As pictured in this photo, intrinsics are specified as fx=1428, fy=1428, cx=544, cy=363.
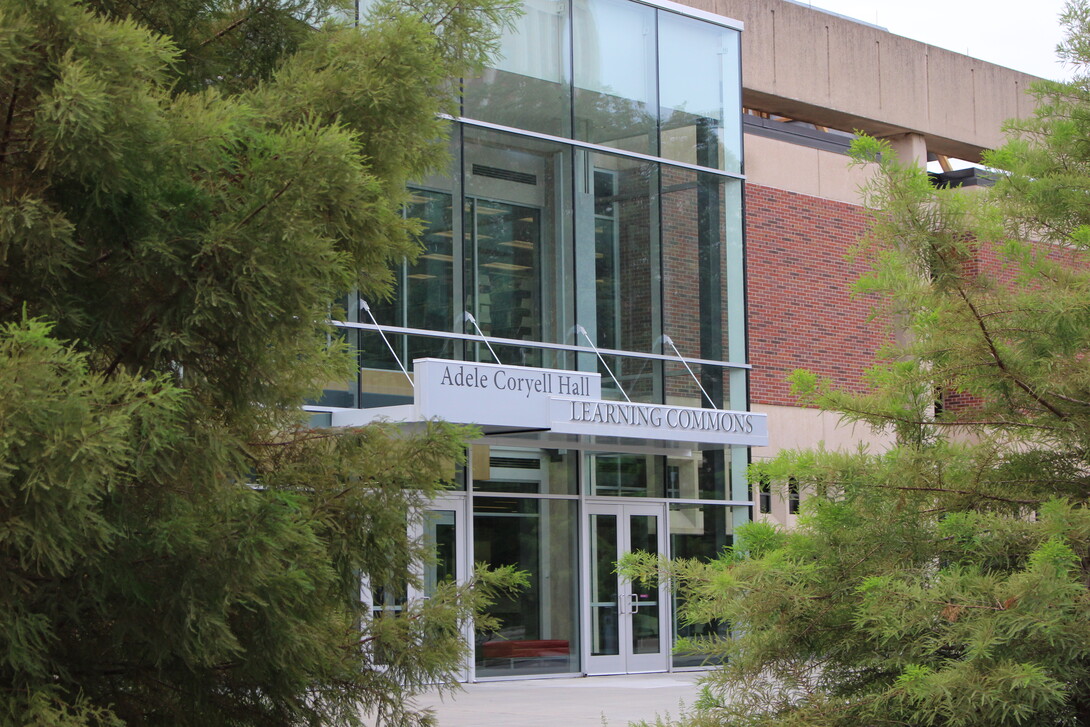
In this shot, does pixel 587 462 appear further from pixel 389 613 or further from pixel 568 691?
pixel 389 613

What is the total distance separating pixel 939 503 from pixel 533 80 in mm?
13180

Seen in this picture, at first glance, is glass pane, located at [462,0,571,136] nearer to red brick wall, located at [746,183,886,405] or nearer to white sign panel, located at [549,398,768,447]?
white sign panel, located at [549,398,768,447]

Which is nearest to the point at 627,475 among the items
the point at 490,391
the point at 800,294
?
the point at 490,391

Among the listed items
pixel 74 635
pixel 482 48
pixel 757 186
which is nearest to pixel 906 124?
pixel 757 186

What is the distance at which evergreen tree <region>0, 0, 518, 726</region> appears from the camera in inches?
191

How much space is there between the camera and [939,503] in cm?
639

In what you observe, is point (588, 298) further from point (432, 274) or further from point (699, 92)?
point (699, 92)

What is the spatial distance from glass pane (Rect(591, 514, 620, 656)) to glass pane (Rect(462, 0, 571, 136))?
5298 mm

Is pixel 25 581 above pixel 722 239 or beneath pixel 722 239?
beneath

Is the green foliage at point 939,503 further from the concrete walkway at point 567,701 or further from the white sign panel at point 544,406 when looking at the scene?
the white sign panel at point 544,406

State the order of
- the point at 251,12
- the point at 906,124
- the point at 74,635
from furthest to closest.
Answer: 1. the point at 906,124
2. the point at 251,12
3. the point at 74,635

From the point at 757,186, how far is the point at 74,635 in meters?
18.9

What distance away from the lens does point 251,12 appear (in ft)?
22.4

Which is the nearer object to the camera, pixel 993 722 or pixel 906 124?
pixel 993 722
